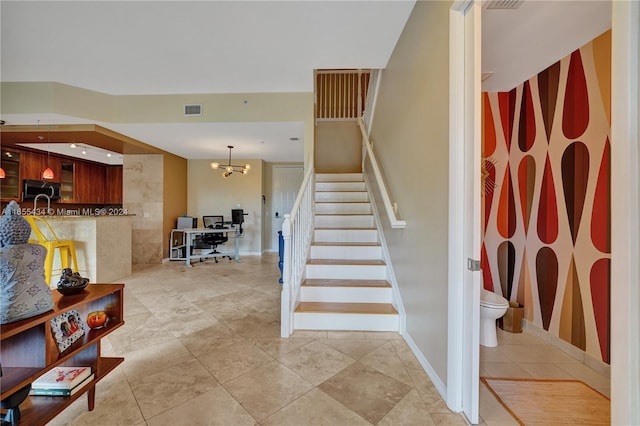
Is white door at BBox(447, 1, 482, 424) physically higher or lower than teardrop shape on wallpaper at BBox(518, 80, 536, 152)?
lower

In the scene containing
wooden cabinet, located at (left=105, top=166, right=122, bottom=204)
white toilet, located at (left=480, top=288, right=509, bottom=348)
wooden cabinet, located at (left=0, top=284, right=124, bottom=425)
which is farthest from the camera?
wooden cabinet, located at (left=105, top=166, right=122, bottom=204)

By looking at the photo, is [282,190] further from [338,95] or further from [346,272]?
[346,272]

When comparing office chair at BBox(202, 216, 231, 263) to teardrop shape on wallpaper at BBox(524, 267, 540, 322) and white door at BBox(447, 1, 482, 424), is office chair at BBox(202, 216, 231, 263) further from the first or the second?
teardrop shape on wallpaper at BBox(524, 267, 540, 322)

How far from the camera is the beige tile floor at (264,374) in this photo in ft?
4.53

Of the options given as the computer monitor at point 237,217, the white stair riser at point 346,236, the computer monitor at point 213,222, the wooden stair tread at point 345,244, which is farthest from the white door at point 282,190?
the wooden stair tread at point 345,244

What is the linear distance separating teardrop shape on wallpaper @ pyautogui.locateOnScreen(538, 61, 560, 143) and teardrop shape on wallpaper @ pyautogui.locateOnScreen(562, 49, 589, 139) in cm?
10

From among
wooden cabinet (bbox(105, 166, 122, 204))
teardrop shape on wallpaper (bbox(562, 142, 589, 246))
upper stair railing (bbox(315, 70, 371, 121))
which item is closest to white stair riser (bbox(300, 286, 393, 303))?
teardrop shape on wallpaper (bbox(562, 142, 589, 246))

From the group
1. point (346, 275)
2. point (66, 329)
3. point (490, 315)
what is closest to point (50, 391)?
point (66, 329)

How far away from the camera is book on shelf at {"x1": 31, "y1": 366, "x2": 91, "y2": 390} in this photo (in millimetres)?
1246

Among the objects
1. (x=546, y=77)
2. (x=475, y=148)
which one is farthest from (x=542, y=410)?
(x=546, y=77)

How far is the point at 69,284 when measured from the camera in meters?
1.33

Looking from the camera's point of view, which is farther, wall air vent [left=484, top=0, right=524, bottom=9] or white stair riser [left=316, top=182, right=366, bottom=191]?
white stair riser [left=316, top=182, right=366, bottom=191]

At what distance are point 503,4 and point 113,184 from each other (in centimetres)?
896

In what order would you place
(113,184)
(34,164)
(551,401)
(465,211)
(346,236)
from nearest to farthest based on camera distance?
(465,211) < (551,401) < (346,236) < (34,164) < (113,184)
